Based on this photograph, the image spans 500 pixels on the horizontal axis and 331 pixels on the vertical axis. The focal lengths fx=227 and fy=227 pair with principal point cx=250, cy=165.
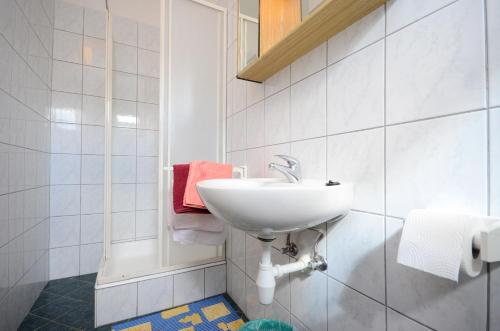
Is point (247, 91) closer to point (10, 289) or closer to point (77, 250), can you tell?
point (10, 289)

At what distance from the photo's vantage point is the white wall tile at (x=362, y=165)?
630mm

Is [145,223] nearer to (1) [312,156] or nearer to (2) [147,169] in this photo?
(2) [147,169]

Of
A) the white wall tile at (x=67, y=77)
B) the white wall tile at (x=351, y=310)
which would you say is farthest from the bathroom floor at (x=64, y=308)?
the white wall tile at (x=67, y=77)

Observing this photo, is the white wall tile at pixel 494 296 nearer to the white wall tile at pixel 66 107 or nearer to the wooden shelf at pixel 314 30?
the wooden shelf at pixel 314 30

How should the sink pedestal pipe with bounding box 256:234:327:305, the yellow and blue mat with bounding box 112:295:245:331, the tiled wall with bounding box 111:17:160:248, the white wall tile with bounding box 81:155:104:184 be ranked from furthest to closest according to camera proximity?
the tiled wall with bounding box 111:17:160:248
the white wall tile with bounding box 81:155:104:184
the yellow and blue mat with bounding box 112:295:245:331
the sink pedestal pipe with bounding box 256:234:327:305

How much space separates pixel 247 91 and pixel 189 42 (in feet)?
1.60

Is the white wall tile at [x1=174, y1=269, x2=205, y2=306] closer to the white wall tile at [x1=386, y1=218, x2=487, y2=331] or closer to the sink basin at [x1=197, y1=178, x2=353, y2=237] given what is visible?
the sink basin at [x1=197, y1=178, x2=353, y2=237]

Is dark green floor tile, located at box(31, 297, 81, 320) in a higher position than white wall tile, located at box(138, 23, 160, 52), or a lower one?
lower

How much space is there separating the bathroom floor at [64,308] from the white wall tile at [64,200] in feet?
1.76

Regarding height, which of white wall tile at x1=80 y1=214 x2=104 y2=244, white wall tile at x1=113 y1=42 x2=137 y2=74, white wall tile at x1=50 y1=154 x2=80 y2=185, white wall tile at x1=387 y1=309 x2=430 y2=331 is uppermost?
white wall tile at x1=113 y1=42 x2=137 y2=74

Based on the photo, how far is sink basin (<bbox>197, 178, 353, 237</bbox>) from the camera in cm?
51

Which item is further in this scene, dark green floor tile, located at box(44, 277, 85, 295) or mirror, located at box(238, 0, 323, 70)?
dark green floor tile, located at box(44, 277, 85, 295)

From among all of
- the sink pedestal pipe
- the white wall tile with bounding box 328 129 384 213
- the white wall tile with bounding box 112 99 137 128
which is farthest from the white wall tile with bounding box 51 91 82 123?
the white wall tile with bounding box 328 129 384 213

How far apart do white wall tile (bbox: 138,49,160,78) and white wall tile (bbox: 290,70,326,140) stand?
1727 millimetres
